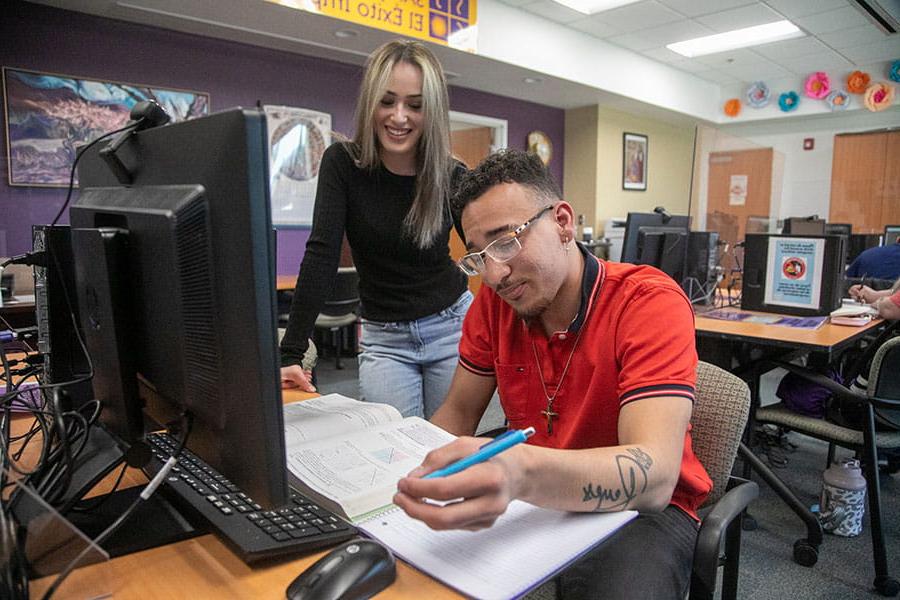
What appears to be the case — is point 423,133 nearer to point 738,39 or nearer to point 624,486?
point 624,486

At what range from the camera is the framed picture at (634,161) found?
7.39 m

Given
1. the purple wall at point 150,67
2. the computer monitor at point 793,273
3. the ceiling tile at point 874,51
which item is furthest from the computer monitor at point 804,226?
the ceiling tile at point 874,51

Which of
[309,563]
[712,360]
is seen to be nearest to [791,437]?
[712,360]

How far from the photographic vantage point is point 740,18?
536cm

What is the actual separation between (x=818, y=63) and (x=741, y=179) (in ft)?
5.38

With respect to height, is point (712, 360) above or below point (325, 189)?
below

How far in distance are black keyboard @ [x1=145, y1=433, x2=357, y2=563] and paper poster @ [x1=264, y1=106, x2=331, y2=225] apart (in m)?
4.20

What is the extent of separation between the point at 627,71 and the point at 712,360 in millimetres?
4548

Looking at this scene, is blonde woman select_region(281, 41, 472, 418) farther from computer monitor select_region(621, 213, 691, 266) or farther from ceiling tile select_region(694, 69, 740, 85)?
ceiling tile select_region(694, 69, 740, 85)

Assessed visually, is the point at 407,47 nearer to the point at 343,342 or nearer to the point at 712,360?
the point at 712,360

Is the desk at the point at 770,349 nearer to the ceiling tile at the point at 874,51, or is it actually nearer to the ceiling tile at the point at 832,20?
the ceiling tile at the point at 832,20

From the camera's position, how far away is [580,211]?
7.21 meters

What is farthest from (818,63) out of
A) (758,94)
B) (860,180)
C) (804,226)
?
(804,226)

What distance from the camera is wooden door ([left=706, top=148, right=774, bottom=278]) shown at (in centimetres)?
793
